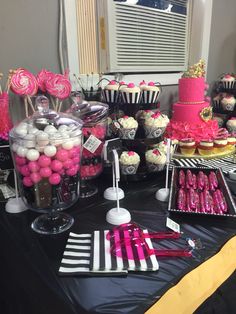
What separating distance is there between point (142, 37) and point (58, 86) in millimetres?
845

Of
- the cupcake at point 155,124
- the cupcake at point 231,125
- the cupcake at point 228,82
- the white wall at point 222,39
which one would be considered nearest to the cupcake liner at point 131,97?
the cupcake at point 155,124

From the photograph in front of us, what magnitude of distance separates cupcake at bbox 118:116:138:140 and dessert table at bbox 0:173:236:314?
319 millimetres

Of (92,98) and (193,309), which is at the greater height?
(92,98)

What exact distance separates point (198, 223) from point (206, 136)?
2.86ft

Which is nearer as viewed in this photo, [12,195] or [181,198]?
[181,198]

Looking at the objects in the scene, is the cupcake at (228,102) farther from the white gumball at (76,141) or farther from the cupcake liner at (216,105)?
the white gumball at (76,141)

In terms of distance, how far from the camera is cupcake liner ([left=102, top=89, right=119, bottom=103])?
129 centimetres

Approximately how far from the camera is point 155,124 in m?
1.13

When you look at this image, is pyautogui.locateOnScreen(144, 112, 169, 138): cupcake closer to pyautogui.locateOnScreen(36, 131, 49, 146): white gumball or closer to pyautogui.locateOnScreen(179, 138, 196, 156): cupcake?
pyautogui.locateOnScreen(179, 138, 196, 156): cupcake

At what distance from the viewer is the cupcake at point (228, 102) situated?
6.52ft

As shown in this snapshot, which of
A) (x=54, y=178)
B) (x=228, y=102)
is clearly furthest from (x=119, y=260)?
(x=228, y=102)

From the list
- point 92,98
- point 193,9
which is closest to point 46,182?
point 92,98

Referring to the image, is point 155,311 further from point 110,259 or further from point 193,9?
point 193,9

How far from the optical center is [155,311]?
51cm
